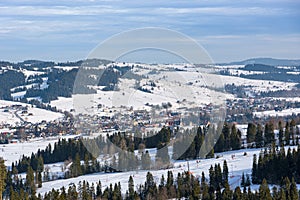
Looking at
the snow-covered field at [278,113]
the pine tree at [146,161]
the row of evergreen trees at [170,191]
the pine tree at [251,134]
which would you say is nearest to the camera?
the row of evergreen trees at [170,191]

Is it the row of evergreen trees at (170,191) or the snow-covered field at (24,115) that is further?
the snow-covered field at (24,115)

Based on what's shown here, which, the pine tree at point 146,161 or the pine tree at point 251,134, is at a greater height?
the pine tree at point 251,134

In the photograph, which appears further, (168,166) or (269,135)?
(269,135)

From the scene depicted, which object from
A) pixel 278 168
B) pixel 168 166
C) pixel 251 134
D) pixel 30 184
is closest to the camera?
pixel 278 168

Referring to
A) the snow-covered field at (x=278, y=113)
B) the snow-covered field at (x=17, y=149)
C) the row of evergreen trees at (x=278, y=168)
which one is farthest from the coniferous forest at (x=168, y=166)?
the snow-covered field at (x=278, y=113)

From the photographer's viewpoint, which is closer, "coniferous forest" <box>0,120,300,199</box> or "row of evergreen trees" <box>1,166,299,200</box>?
"row of evergreen trees" <box>1,166,299,200</box>

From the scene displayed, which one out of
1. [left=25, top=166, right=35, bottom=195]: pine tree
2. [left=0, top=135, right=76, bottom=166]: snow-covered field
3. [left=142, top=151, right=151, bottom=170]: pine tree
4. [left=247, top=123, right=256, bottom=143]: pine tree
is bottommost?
[left=0, top=135, right=76, bottom=166]: snow-covered field

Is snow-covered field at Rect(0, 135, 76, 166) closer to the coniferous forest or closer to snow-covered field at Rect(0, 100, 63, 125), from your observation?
the coniferous forest

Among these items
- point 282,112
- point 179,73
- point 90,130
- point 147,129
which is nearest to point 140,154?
point 147,129

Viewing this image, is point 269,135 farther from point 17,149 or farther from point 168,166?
point 17,149

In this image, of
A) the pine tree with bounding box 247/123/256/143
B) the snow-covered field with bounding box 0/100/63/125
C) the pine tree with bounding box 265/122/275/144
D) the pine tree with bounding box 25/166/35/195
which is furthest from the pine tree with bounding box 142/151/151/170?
the snow-covered field with bounding box 0/100/63/125

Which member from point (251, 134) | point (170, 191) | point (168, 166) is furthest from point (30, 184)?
point (251, 134)

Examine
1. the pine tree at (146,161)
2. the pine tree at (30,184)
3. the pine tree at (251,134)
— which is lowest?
the pine tree at (30,184)

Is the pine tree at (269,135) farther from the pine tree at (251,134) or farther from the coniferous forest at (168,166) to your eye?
the pine tree at (251,134)
